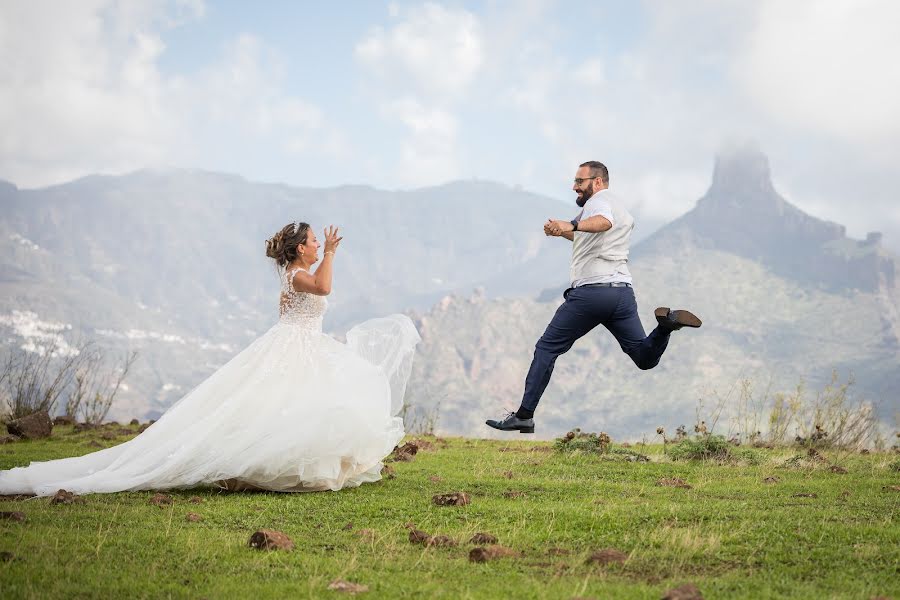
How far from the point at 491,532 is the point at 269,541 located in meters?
1.56

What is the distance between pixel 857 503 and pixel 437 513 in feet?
11.6

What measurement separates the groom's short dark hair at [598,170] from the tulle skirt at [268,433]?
120 inches

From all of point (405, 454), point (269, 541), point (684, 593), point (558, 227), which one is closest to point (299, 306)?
point (558, 227)

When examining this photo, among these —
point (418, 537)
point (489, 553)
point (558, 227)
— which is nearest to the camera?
point (489, 553)

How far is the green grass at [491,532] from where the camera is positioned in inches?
177

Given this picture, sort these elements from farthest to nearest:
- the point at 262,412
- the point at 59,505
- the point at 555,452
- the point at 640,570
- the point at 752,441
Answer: the point at 752,441
the point at 555,452
the point at 262,412
the point at 59,505
the point at 640,570

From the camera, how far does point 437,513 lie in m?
6.73

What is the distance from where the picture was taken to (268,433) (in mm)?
7434

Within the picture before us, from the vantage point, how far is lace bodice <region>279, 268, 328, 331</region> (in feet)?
26.7

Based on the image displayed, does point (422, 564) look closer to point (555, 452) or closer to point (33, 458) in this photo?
point (555, 452)

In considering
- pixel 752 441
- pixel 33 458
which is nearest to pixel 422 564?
pixel 33 458

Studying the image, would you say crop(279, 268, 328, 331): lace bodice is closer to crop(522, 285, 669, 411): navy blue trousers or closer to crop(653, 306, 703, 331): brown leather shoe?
crop(522, 285, 669, 411): navy blue trousers

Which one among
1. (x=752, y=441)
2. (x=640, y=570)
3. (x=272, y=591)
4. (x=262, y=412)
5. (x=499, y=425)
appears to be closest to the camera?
(x=272, y=591)

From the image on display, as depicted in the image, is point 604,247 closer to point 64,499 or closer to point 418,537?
point 418,537
